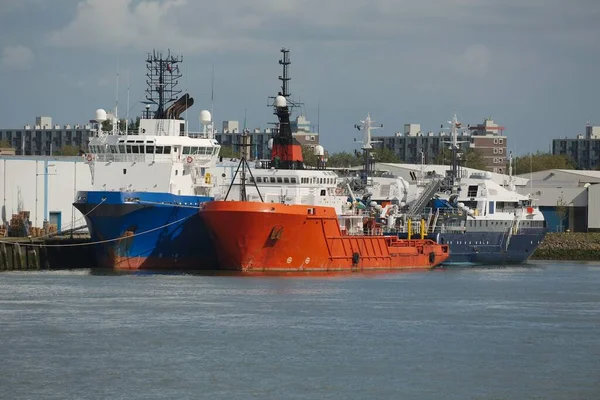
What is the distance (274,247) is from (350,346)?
20.7 m

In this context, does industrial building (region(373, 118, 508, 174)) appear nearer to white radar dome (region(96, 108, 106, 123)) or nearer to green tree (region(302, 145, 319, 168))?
green tree (region(302, 145, 319, 168))

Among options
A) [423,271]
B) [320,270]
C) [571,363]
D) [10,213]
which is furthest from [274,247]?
[571,363]

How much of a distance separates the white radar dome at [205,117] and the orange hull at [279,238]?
26.1 ft

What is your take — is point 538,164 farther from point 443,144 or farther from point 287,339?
point 287,339

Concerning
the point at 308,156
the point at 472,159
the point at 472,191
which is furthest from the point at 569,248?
the point at 472,159

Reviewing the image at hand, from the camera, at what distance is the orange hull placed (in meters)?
56.8

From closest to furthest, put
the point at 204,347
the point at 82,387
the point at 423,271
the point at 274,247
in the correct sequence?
the point at 82,387, the point at 204,347, the point at 274,247, the point at 423,271

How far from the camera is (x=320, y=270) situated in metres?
61.2

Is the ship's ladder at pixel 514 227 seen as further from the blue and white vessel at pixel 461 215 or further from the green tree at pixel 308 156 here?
the green tree at pixel 308 156

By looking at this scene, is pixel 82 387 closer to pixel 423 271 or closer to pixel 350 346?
pixel 350 346

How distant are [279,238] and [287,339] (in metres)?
19.5

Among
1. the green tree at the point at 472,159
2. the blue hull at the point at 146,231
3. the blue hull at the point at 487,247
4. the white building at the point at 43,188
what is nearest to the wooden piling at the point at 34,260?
the blue hull at the point at 146,231

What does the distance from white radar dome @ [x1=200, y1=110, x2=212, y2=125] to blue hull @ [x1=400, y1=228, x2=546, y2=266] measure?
13.8m

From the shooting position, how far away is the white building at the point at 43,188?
6912 centimetres
